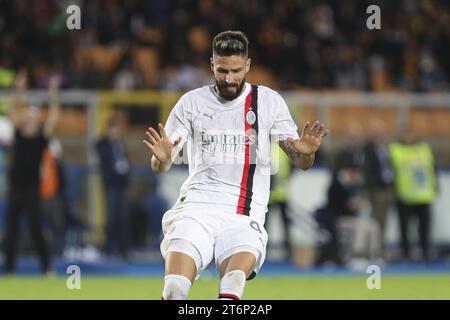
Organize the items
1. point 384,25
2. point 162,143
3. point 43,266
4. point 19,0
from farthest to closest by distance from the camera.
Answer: point 384,25 < point 19,0 < point 43,266 < point 162,143

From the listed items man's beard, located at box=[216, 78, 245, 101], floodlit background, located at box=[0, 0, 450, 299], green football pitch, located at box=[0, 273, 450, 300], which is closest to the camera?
man's beard, located at box=[216, 78, 245, 101]

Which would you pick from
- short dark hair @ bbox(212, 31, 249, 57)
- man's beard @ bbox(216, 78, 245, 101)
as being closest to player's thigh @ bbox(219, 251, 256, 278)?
man's beard @ bbox(216, 78, 245, 101)

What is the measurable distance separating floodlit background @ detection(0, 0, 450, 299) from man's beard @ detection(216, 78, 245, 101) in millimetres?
6398

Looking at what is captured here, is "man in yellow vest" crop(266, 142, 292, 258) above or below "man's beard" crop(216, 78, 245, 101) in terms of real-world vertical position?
above

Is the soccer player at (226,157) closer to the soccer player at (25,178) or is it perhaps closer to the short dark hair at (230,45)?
the short dark hair at (230,45)

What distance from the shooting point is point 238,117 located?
764 cm

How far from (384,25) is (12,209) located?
34.2ft

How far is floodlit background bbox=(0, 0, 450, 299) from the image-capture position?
17.5 m

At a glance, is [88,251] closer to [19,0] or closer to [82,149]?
[82,149]

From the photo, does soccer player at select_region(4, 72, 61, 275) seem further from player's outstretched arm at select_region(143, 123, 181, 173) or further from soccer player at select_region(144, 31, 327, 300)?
player's outstretched arm at select_region(143, 123, 181, 173)

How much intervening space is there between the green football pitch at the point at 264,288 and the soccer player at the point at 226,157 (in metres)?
4.26

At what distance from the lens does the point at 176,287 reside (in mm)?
6906

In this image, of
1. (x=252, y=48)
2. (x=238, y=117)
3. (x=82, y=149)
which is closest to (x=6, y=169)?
(x=82, y=149)

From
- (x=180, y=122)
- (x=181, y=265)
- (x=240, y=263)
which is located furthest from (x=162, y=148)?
(x=240, y=263)
